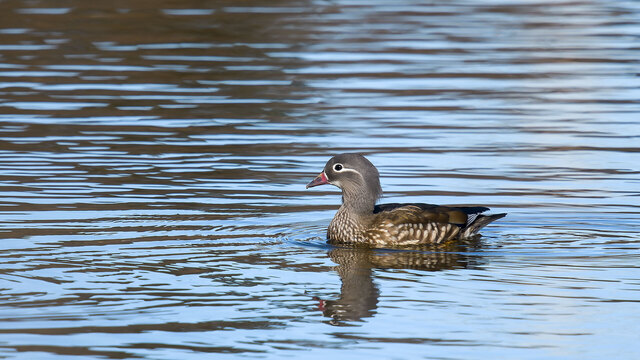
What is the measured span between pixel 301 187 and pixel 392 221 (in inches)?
115

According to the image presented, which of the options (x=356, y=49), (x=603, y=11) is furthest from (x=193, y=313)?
(x=603, y=11)

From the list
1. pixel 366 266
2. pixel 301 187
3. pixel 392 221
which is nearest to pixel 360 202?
pixel 392 221

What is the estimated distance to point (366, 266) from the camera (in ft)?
39.7

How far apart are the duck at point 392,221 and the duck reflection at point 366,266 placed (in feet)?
0.41

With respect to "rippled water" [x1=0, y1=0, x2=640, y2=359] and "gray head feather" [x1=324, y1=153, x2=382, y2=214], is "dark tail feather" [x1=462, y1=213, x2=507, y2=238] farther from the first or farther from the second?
"gray head feather" [x1=324, y1=153, x2=382, y2=214]

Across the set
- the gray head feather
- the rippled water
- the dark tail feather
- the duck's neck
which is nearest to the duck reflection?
the rippled water

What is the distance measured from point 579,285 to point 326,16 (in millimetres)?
25415

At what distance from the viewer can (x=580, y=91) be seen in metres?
23.6

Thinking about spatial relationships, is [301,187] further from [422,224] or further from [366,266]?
[366,266]

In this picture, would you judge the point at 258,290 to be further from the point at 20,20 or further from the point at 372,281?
the point at 20,20

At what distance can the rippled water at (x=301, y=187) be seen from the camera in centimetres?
984

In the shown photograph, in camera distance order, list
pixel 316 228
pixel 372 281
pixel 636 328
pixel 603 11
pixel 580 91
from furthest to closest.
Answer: pixel 603 11, pixel 580 91, pixel 316 228, pixel 372 281, pixel 636 328

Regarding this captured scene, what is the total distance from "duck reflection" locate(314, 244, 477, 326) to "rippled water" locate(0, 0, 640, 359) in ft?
0.11

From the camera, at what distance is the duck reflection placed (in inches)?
406
